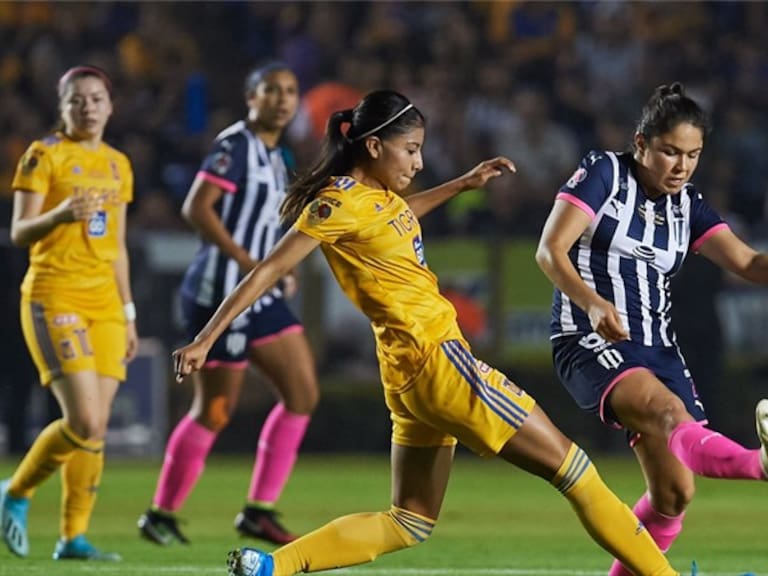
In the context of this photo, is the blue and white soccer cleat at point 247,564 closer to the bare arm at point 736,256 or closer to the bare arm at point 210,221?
the bare arm at point 736,256

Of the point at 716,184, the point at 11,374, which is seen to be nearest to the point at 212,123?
the point at 11,374

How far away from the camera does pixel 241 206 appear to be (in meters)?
9.76

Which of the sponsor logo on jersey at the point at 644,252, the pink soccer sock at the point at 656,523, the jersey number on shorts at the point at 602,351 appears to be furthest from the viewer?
the sponsor logo on jersey at the point at 644,252

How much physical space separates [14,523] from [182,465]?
1.11 m

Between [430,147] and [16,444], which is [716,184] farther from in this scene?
[16,444]

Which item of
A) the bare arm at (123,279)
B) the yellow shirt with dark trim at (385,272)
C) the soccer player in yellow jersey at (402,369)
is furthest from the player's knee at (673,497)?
the bare arm at (123,279)

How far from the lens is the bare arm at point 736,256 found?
7.06 meters

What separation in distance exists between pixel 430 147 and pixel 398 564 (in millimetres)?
9447

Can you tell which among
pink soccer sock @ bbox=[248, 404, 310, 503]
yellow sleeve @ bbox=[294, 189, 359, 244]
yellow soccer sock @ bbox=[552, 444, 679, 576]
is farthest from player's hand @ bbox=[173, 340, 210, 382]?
pink soccer sock @ bbox=[248, 404, 310, 503]

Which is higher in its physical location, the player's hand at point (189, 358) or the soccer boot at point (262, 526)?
the player's hand at point (189, 358)

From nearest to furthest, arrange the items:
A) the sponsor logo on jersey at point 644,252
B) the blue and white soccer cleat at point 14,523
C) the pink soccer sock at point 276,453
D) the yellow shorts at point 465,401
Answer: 1. the yellow shorts at point 465,401
2. the sponsor logo on jersey at point 644,252
3. the blue and white soccer cleat at point 14,523
4. the pink soccer sock at point 276,453

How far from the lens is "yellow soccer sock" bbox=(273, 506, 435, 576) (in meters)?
6.33

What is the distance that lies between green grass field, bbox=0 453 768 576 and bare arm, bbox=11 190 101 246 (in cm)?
156

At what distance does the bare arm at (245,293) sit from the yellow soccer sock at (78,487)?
9.33ft
